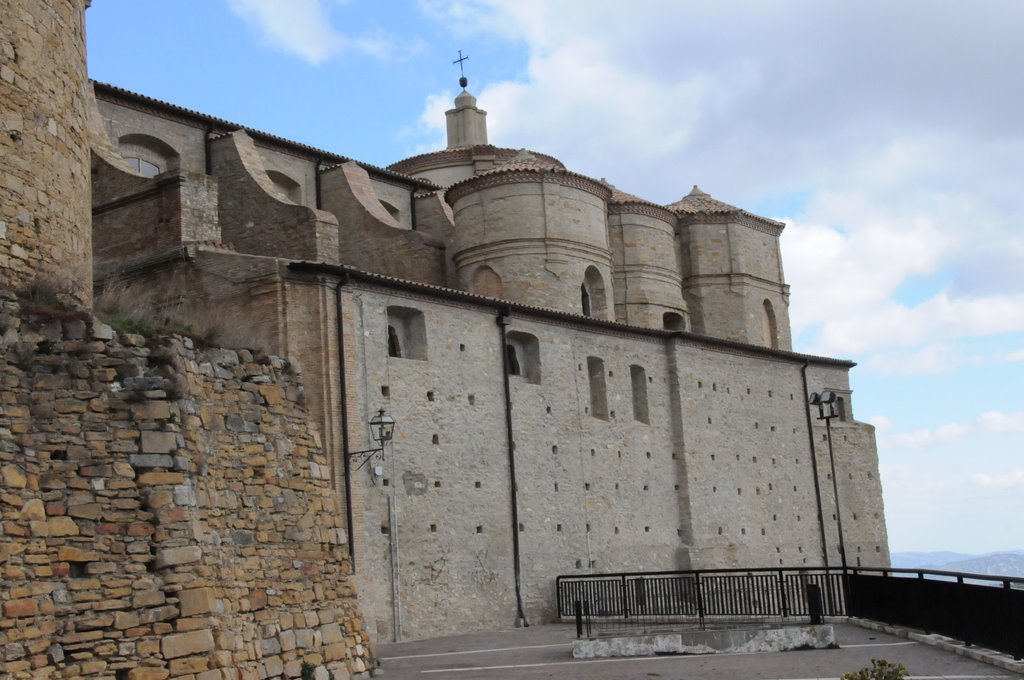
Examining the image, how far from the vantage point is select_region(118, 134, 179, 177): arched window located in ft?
83.2

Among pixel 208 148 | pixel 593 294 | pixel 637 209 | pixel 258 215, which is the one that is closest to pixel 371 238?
pixel 258 215

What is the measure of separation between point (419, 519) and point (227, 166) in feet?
29.3

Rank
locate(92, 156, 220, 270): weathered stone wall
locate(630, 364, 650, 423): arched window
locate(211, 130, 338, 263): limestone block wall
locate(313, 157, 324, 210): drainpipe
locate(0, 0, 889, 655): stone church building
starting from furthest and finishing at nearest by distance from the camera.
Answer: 1. locate(630, 364, 650, 423): arched window
2. locate(313, 157, 324, 210): drainpipe
3. locate(211, 130, 338, 263): limestone block wall
4. locate(92, 156, 220, 270): weathered stone wall
5. locate(0, 0, 889, 655): stone church building

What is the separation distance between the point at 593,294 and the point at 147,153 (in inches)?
462

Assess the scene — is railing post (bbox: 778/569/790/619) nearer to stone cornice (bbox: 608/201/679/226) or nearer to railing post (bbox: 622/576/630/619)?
railing post (bbox: 622/576/630/619)

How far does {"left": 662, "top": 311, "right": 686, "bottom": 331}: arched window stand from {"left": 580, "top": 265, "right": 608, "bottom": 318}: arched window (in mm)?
4485

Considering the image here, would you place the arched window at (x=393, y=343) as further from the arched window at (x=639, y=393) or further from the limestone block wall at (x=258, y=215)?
the arched window at (x=639, y=393)

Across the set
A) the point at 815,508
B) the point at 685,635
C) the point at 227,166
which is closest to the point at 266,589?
the point at 685,635

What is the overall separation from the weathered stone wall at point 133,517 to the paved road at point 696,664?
3905mm

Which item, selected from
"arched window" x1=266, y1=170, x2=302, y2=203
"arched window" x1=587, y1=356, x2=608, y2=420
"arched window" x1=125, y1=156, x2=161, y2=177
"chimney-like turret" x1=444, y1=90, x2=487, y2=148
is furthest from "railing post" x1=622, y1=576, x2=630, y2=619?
"chimney-like turret" x1=444, y1=90, x2=487, y2=148

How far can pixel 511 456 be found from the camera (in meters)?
24.8

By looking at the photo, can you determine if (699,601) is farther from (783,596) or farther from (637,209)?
(637,209)

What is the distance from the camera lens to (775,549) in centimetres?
3209

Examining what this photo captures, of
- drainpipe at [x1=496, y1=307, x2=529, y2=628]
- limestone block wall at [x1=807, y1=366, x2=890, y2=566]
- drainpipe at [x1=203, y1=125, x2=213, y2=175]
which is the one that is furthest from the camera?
limestone block wall at [x1=807, y1=366, x2=890, y2=566]
